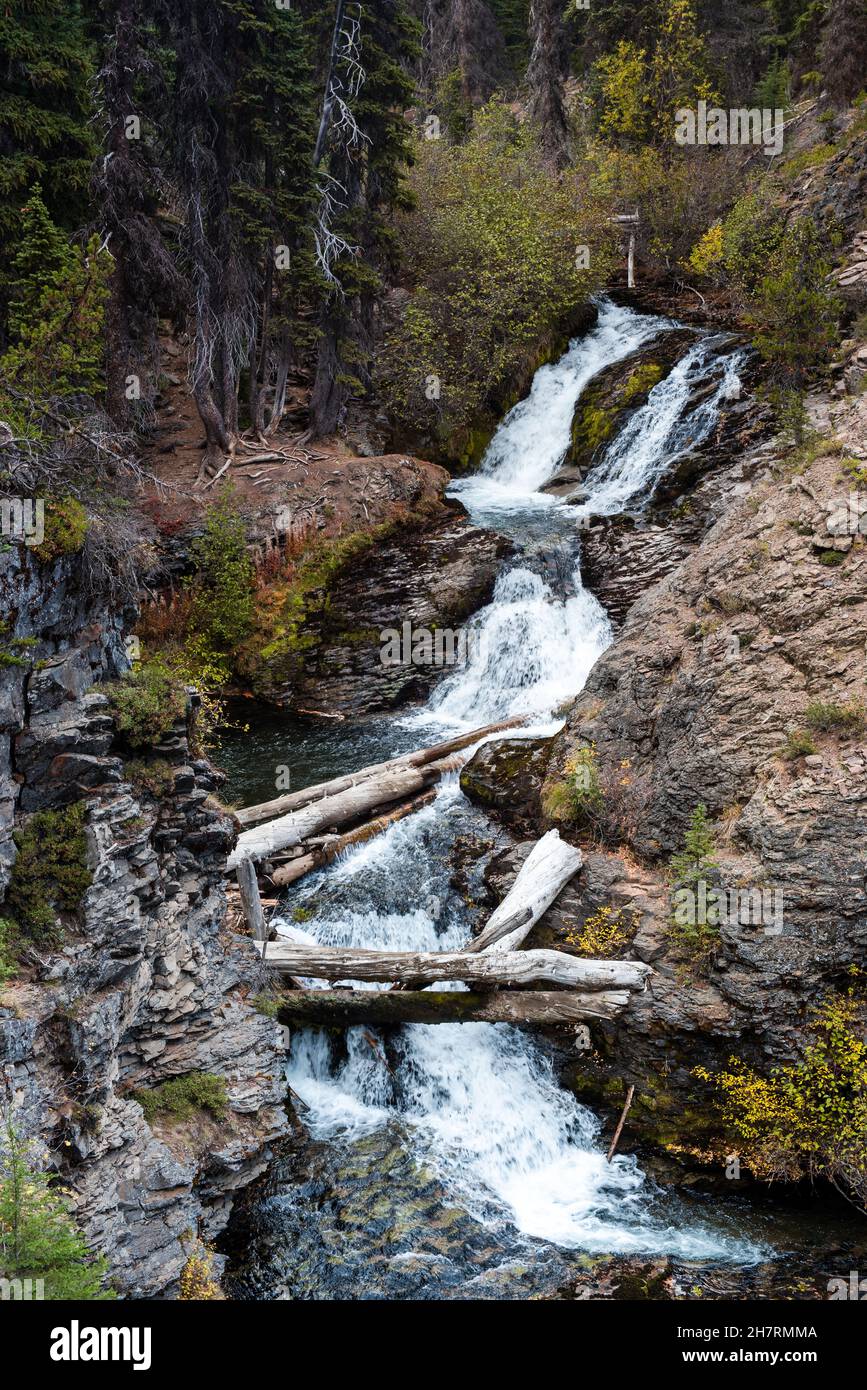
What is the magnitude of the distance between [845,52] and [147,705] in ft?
80.9

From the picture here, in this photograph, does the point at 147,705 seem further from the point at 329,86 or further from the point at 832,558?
the point at 329,86

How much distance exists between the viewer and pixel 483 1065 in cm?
1105

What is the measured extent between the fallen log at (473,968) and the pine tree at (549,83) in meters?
29.6

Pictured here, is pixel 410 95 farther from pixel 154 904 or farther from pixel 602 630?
pixel 154 904

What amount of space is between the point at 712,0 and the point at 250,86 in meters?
21.7

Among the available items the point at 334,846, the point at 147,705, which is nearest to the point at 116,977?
the point at 147,705

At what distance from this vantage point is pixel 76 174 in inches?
762

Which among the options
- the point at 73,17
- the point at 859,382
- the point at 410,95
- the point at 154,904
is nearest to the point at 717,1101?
the point at 154,904

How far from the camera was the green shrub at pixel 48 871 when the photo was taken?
25.8ft

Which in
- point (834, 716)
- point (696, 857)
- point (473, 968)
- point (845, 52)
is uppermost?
point (845, 52)

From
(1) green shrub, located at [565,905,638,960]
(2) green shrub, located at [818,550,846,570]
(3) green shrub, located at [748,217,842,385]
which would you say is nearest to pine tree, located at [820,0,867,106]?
(3) green shrub, located at [748,217,842,385]

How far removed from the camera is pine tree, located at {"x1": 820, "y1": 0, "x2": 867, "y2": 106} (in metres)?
22.3

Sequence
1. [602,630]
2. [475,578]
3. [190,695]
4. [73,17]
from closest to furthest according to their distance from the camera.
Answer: [190,695], [602,630], [475,578], [73,17]

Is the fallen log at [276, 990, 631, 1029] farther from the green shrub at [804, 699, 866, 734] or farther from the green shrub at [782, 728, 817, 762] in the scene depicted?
the green shrub at [804, 699, 866, 734]
